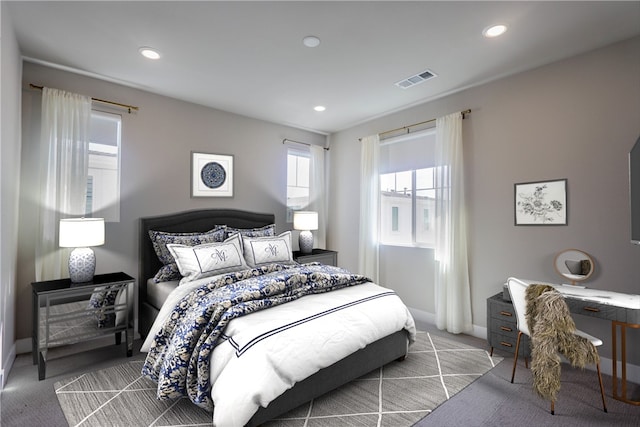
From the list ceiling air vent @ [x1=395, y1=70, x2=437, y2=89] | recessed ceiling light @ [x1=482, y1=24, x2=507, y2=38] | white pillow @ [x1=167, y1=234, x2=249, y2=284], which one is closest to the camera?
recessed ceiling light @ [x1=482, y1=24, x2=507, y2=38]

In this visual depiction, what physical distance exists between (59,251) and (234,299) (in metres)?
2.03

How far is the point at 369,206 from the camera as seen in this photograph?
4.42 meters

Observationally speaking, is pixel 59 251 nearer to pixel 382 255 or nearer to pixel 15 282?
pixel 15 282

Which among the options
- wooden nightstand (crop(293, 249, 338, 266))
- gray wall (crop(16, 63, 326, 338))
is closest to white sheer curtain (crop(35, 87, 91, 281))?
gray wall (crop(16, 63, 326, 338))

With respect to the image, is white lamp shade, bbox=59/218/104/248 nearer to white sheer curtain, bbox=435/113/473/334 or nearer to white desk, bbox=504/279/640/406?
white sheer curtain, bbox=435/113/473/334

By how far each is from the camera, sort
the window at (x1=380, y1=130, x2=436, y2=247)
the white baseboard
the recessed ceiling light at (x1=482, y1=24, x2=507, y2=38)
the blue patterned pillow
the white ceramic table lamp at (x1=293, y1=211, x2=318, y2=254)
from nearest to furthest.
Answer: the recessed ceiling light at (x1=482, y1=24, x2=507, y2=38)
the white baseboard
the blue patterned pillow
the window at (x1=380, y1=130, x2=436, y2=247)
the white ceramic table lamp at (x1=293, y1=211, x2=318, y2=254)

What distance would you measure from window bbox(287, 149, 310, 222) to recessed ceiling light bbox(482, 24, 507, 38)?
2951mm

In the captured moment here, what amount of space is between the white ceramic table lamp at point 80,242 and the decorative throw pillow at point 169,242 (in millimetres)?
596

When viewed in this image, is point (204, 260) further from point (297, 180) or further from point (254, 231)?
point (297, 180)

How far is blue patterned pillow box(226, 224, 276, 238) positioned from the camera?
383 centimetres

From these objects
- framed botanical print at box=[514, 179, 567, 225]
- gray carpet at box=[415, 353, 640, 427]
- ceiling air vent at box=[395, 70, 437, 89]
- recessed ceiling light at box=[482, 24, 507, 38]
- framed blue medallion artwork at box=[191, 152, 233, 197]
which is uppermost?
ceiling air vent at box=[395, 70, 437, 89]

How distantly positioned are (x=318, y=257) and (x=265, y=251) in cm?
105

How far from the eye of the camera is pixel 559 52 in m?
2.71

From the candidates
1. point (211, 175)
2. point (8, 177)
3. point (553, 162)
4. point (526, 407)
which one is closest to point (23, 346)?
point (8, 177)
